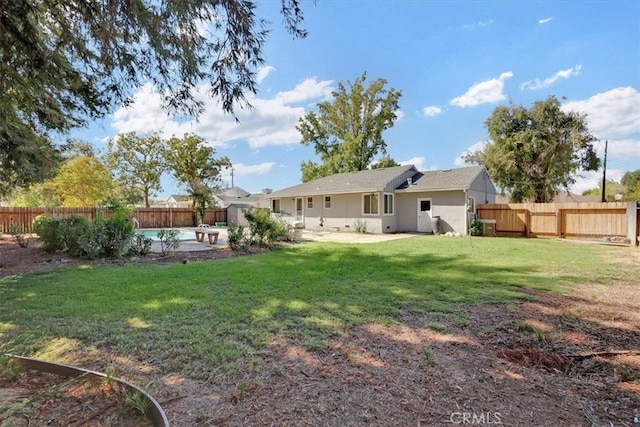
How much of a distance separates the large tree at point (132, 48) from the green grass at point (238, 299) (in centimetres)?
267

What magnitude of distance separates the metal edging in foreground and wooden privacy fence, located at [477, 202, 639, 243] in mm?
15162

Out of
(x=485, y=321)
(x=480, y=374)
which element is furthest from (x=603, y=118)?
(x=480, y=374)

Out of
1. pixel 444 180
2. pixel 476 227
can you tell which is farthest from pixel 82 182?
pixel 476 227

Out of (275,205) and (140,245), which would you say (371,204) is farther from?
(140,245)

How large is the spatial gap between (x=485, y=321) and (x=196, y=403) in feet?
10.5

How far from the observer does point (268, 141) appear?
2488 cm

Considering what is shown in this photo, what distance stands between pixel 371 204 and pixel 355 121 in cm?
1405

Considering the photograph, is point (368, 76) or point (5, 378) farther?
point (368, 76)

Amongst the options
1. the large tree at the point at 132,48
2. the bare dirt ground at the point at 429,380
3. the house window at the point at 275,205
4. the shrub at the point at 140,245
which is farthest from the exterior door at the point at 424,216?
→ the large tree at the point at 132,48

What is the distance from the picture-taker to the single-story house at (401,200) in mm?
16094

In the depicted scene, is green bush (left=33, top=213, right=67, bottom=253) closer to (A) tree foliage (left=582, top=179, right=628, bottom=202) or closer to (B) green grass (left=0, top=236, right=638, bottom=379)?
(B) green grass (left=0, top=236, right=638, bottom=379)

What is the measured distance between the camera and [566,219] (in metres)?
14.0

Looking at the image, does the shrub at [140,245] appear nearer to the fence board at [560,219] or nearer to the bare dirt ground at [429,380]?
the bare dirt ground at [429,380]

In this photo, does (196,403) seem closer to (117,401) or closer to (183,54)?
(117,401)
